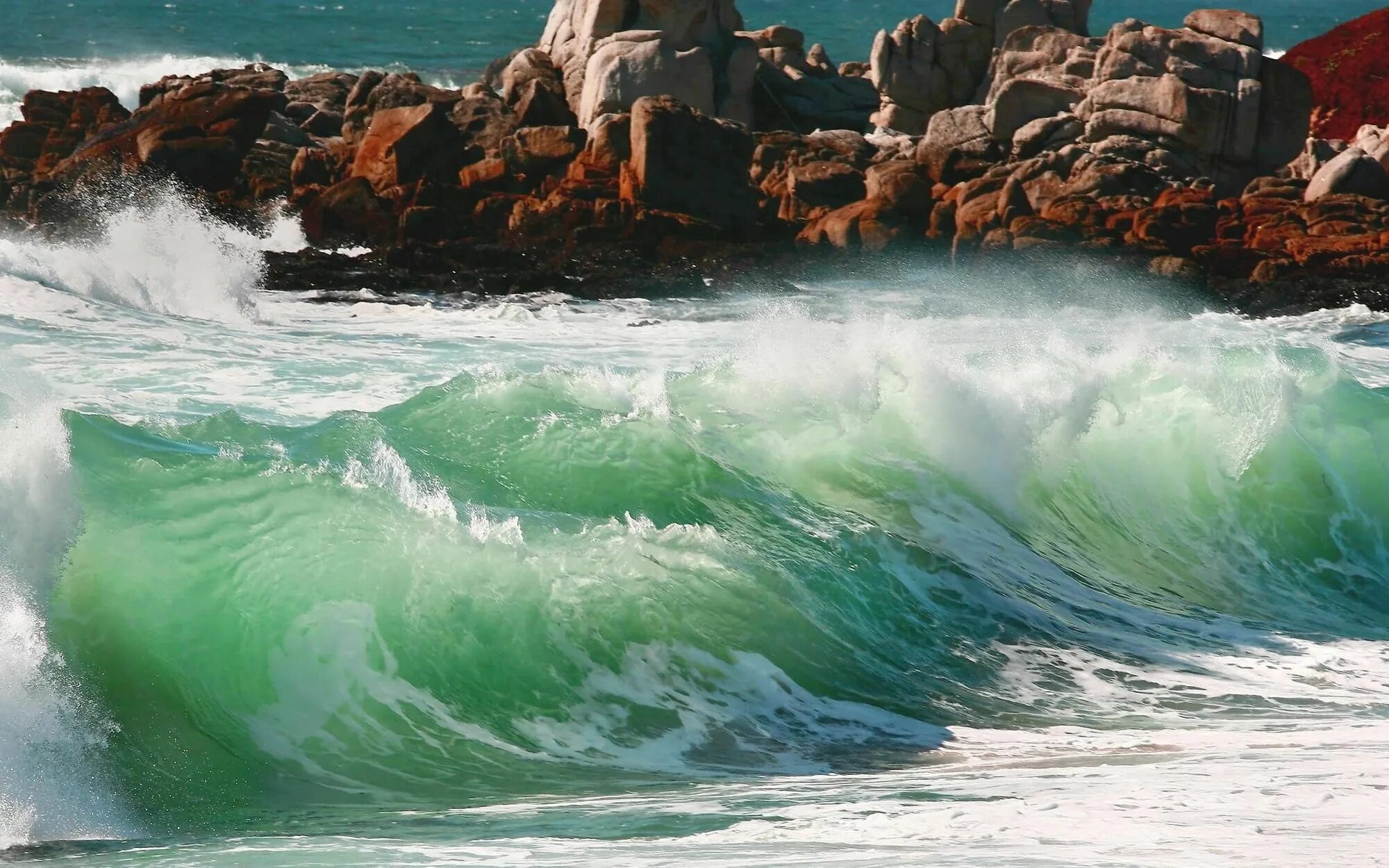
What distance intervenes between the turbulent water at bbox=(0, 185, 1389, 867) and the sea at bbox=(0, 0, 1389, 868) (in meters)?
0.03

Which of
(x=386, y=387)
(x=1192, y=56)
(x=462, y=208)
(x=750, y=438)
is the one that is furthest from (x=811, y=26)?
(x=750, y=438)

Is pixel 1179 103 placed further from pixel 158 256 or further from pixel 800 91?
pixel 158 256

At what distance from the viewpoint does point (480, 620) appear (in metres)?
7.67

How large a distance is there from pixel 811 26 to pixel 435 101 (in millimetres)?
37191

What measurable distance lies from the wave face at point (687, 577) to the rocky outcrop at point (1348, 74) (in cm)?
2435

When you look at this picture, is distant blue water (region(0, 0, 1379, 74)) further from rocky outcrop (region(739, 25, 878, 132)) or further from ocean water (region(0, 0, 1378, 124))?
rocky outcrop (region(739, 25, 878, 132))

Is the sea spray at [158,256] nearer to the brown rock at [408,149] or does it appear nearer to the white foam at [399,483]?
the brown rock at [408,149]

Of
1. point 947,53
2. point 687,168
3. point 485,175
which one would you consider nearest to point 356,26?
point 947,53

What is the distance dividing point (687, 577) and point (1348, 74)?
33.0 m

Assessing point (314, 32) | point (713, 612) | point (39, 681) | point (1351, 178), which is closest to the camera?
point (39, 681)

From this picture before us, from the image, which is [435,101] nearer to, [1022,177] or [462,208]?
[462,208]

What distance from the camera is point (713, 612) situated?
8.16 meters

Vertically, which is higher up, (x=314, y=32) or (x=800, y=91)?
(x=314, y=32)

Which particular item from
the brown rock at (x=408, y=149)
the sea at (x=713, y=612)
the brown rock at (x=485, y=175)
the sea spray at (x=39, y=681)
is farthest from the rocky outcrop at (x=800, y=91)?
the sea spray at (x=39, y=681)
